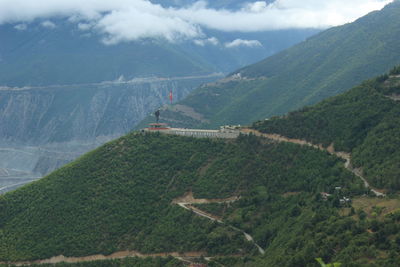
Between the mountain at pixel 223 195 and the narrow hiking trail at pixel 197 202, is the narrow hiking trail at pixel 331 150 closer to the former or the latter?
the mountain at pixel 223 195

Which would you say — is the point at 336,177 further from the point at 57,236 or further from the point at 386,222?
the point at 57,236

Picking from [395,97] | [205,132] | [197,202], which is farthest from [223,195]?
[395,97]

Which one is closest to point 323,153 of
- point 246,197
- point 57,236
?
point 246,197

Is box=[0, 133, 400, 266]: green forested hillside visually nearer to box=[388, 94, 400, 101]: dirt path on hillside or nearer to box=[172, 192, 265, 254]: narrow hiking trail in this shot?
box=[172, 192, 265, 254]: narrow hiking trail

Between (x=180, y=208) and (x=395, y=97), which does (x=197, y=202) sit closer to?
(x=180, y=208)

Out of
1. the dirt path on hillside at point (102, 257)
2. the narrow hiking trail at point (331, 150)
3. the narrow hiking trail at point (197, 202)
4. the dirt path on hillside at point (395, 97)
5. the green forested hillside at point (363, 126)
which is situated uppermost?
the dirt path on hillside at point (395, 97)

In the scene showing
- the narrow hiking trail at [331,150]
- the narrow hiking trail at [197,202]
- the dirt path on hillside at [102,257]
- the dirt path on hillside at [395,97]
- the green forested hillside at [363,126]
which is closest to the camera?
the narrow hiking trail at [331,150]

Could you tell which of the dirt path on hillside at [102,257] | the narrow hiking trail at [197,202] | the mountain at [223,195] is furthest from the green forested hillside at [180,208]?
the narrow hiking trail at [197,202]

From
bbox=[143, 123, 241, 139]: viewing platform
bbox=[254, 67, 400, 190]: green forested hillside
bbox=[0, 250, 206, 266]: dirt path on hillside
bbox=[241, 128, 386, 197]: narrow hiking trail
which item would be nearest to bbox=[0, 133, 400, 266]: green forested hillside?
bbox=[0, 250, 206, 266]: dirt path on hillside
